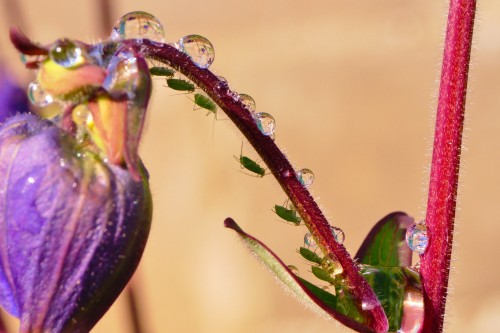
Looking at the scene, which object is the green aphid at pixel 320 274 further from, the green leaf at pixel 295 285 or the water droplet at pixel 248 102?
the water droplet at pixel 248 102

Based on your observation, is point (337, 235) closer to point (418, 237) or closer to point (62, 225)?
point (418, 237)

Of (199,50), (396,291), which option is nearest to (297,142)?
(396,291)

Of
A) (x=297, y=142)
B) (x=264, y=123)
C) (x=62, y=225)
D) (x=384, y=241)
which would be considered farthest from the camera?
(x=297, y=142)

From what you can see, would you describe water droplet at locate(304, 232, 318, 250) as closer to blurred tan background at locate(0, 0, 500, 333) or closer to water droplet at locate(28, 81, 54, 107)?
water droplet at locate(28, 81, 54, 107)

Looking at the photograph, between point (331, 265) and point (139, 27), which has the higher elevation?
point (139, 27)

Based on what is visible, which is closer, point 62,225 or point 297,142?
point 62,225

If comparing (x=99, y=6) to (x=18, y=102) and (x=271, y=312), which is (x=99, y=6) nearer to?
(x=271, y=312)

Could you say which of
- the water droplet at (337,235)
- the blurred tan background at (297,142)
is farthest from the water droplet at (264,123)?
the blurred tan background at (297,142)

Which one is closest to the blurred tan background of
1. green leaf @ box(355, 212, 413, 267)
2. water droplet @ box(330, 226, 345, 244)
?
green leaf @ box(355, 212, 413, 267)
